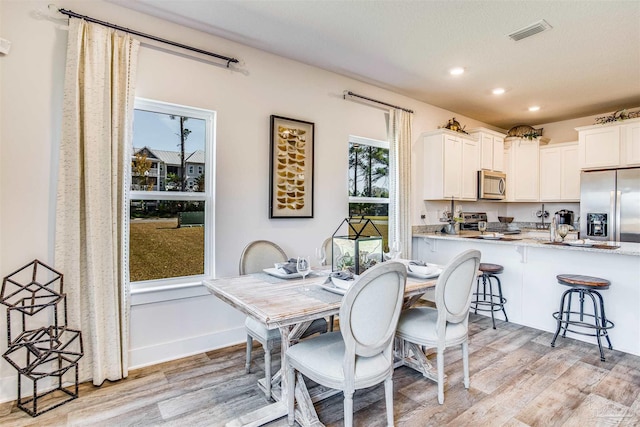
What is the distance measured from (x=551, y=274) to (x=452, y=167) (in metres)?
1.82

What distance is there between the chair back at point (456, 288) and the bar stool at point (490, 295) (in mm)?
1432

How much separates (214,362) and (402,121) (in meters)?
3.52

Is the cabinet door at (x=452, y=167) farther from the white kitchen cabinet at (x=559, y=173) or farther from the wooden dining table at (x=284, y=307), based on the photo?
the wooden dining table at (x=284, y=307)

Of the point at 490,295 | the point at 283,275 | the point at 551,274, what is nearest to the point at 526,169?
the point at 551,274

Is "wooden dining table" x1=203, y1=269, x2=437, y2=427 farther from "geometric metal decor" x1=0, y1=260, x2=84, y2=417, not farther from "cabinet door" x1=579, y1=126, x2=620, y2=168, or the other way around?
"cabinet door" x1=579, y1=126, x2=620, y2=168

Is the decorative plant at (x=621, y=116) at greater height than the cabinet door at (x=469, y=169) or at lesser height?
greater

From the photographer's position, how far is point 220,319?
3.11m

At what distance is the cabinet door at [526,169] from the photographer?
555 centimetres

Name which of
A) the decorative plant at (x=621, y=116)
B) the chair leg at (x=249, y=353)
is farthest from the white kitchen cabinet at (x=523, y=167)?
the chair leg at (x=249, y=353)

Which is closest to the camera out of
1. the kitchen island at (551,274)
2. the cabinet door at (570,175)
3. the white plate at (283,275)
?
the white plate at (283,275)

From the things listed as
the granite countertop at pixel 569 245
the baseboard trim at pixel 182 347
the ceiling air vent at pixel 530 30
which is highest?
the ceiling air vent at pixel 530 30

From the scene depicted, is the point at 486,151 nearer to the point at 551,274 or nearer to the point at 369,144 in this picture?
the point at 369,144

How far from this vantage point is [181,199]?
9.75 feet

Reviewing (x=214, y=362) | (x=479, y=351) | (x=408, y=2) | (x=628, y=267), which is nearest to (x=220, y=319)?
(x=214, y=362)
